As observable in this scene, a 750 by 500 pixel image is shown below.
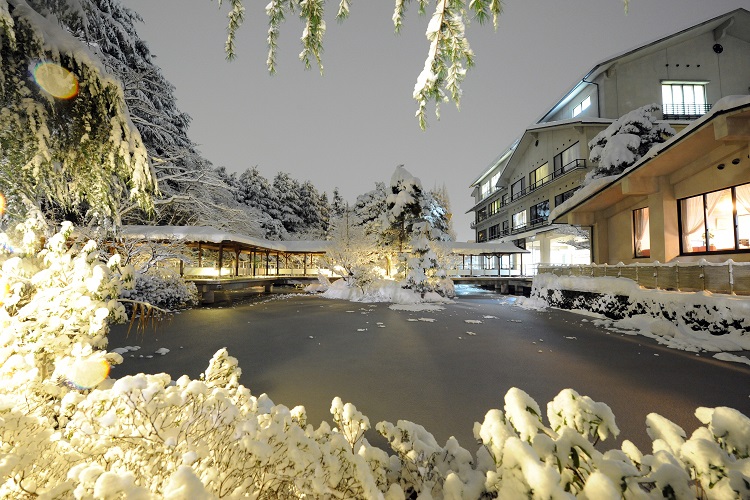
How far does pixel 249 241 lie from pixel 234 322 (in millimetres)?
Result: 9832

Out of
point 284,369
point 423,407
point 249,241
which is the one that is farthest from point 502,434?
point 249,241

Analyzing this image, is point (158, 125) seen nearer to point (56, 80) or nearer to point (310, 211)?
point (56, 80)

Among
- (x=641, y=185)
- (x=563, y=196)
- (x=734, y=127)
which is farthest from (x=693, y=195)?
(x=563, y=196)

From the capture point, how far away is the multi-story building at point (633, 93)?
800 inches

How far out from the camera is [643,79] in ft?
69.4

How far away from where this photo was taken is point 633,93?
2131cm

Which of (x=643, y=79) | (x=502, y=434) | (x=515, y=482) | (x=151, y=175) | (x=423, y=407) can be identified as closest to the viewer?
(x=515, y=482)

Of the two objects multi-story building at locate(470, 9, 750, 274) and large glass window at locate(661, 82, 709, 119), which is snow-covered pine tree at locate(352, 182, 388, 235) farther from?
large glass window at locate(661, 82, 709, 119)

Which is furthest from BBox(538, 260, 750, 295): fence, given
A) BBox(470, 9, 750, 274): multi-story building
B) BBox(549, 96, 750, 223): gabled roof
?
BBox(470, 9, 750, 274): multi-story building

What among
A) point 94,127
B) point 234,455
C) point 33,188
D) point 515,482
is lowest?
point 234,455

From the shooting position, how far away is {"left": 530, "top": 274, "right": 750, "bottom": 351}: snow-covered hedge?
636cm

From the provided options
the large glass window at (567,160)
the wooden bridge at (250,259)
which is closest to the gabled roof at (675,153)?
the wooden bridge at (250,259)

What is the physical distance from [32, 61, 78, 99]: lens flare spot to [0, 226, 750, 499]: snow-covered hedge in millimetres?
1267

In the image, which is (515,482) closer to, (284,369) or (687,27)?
(284,369)
